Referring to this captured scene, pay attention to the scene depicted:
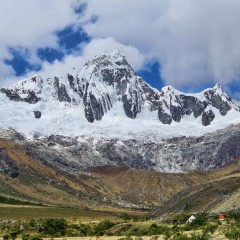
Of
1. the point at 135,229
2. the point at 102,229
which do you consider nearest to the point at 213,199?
the point at 102,229

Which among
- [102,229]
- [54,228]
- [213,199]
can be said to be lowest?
[102,229]

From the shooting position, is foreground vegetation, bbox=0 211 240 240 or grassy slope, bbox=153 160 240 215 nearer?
foreground vegetation, bbox=0 211 240 240

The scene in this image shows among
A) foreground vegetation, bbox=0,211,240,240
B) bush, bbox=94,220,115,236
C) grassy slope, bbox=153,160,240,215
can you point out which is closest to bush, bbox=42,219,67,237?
foreground vegetation, bbox=0,211,240,240

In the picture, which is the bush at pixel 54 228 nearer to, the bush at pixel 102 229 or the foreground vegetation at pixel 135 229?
the foreground vegetation at pixel 135 229

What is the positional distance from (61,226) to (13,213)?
86.4 meters

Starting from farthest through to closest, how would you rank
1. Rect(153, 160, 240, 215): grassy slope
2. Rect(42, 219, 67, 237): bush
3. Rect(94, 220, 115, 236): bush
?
1. Rect(153, 160, 240, 215): grassy slope
2. Rect(42, 219, 67, 237): bush
3. Rect(94, 220, 115, 236): bush

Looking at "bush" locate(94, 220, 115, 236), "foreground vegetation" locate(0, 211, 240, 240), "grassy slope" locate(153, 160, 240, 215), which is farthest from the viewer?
"grassy slope" locate(153, 160, 240, 215)

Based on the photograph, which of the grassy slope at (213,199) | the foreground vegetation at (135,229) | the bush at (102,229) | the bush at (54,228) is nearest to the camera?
the foreground vegetation at (135,229)

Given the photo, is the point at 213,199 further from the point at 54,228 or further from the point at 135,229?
the point at 54,228

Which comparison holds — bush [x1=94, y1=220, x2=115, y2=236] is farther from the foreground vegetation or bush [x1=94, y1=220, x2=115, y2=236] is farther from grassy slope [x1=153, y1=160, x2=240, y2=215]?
grassy slope [x1=153, y1=160, x2=240, y2=215]

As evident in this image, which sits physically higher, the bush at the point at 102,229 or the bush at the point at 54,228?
the bush at the point at 54,228

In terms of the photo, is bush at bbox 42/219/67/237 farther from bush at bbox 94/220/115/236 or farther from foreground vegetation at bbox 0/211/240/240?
bush at bbox 94/220/115/236

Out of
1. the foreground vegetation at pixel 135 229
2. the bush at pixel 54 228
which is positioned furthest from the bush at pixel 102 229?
the bush at pixel 54 228

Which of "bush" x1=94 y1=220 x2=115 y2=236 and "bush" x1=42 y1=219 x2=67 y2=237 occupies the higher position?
"bush" x1=42 y1=219 x2=67 y2=237
